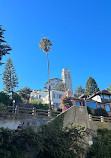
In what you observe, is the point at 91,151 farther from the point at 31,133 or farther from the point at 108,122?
the point at 31,133

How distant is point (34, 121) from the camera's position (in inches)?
723

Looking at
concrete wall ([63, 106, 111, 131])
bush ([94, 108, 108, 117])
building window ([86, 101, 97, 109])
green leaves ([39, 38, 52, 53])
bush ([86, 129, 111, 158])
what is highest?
green leaves ([39, 38, 52, 53])

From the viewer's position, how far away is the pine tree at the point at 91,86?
58.9 m

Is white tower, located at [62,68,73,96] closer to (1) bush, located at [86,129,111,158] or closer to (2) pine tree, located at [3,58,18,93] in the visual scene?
(2) pine tree, located at [3,58,18,93]

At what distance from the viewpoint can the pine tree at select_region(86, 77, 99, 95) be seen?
58903 millimetres

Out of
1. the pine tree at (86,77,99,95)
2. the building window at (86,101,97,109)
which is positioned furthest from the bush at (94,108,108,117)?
the pine tree at (86,77,99,95)

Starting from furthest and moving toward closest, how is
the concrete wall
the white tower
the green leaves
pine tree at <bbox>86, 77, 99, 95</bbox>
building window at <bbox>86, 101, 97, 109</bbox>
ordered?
the white tower < pine tree at <bbox>86, 77, 99, 95</bbox> < the green leaves < building window at <bbox>86, 101, 97, 109</bbox> < the concrete wall

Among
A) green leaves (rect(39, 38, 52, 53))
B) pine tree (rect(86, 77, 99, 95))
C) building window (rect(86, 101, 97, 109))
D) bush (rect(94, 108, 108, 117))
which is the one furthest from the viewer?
pine tree (rect(86, 77, 99, 95))

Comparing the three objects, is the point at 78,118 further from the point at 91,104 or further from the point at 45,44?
the point at 45,44

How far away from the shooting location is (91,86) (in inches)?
2361

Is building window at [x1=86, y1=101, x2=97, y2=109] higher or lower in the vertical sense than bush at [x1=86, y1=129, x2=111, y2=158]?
higher

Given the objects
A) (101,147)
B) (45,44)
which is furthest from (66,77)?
(101,147)

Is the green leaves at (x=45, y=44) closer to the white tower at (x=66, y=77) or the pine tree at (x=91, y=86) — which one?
the pine tree at (x=91, y=86)

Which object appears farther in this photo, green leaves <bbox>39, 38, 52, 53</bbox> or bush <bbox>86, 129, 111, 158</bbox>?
green leaves <bbox>39, 38, 52, 53</bbox>
